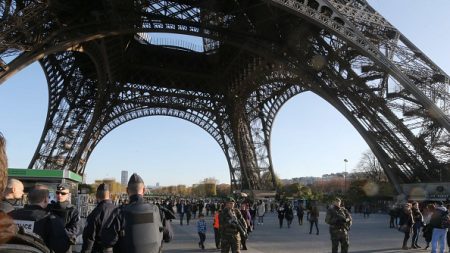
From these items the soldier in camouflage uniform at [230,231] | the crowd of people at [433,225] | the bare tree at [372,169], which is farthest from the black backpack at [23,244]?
the bare tree at [372,169]

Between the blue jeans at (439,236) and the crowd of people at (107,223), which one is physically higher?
the crowd of people at (107,223)

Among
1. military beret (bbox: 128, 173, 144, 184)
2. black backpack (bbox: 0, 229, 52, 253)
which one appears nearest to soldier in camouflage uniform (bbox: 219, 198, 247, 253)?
military beret (bbox: 128, 173, 144, 184)

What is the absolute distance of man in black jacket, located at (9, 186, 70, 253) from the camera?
4.27 meters

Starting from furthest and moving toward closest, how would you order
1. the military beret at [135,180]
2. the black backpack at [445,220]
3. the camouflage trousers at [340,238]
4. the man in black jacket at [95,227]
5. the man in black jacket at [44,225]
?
1. the black backpack at [445,220]
2. the camouflage trousers at [340,238]
3. the man in black jacket at [95,227]
4. the military beret at [135,180]
5. the man in black jacket at [44,225]

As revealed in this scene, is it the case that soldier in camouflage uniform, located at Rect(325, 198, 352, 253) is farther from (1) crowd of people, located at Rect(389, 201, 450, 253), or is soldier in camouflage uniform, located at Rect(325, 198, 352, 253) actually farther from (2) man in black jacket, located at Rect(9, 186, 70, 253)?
(2) man in black jacket, located at Rect(9, 186, 70, 253)

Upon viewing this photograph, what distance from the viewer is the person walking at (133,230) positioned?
4.77m

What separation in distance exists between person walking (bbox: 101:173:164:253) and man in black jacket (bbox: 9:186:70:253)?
512mm

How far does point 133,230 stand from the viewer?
482 cm

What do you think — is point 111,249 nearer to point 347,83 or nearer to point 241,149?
point 347,83

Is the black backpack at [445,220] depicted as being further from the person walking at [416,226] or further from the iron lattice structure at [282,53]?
the iron lattice structure at [282,53]

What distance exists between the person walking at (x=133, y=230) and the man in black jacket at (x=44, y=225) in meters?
0.51

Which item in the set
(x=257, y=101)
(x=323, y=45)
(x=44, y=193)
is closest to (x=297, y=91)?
(x=257, y=101)

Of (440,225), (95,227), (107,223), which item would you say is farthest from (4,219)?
(440,225)

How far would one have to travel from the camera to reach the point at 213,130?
5162 centimetres
